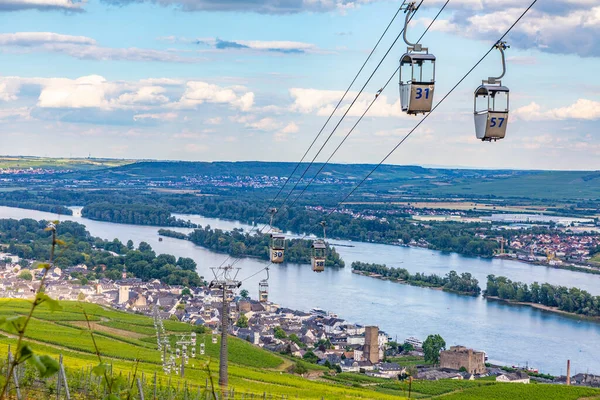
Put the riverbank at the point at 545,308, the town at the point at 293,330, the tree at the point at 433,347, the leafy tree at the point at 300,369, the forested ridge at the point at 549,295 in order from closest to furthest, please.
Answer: the leafy tree at the point at 300,369 → the town at the point at 293,330 → the tree at the point at 433,347 → the riverbank at the point at 545,308 → the forested ridge at the point at 549,295

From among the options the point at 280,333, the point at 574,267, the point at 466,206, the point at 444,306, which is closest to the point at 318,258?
the point at 280,333

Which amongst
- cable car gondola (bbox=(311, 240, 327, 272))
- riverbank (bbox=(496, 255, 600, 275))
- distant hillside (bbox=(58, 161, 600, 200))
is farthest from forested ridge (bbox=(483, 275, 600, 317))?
distant hillside (bbox=(58, 161, 600, 200))

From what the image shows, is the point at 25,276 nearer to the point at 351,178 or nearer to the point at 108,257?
the point at 108,257

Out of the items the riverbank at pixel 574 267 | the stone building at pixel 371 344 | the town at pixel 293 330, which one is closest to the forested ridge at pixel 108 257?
the town at pixel 293 330

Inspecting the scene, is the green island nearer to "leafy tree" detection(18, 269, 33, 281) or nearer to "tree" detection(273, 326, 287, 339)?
"tree" detection(273, 326, 287, 339)

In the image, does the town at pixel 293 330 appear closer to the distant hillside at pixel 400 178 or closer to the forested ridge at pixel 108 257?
the forested ridge at pixel 108 257

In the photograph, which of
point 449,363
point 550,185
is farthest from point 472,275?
point 550,185
